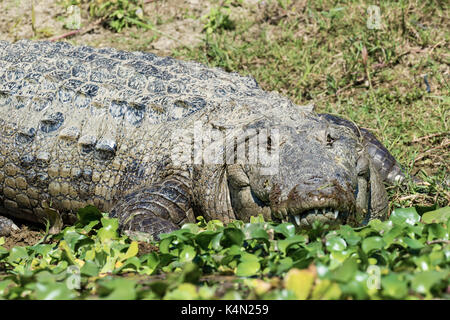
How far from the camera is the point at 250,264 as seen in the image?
3.25m

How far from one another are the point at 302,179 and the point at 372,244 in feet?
2.85

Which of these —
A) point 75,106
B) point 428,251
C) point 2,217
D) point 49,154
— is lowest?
point 2,217

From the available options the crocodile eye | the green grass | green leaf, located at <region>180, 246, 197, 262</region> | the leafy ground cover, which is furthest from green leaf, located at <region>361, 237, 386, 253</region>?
the green grass

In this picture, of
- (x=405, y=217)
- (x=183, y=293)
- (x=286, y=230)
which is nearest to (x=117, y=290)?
(x=183, y=293)

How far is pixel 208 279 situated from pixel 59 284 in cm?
74

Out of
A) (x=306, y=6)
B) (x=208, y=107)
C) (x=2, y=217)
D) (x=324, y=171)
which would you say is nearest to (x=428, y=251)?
(x=324, y=171)

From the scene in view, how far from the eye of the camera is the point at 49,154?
16.8 ft

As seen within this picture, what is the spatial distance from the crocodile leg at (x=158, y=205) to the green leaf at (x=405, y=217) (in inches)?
62.3

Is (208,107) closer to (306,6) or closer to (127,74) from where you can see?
(127,74)

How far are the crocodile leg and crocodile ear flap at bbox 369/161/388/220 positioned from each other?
54.9 inches

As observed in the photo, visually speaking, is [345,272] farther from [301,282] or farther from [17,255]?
[17,255]

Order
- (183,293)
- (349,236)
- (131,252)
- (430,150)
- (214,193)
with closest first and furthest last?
1. (183,293)
2. (349,236)
3. (131,252)
4. (214,193)
5. (430,150)

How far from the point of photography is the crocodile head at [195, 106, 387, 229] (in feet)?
12.6

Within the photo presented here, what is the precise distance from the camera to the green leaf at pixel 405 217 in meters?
3.69
